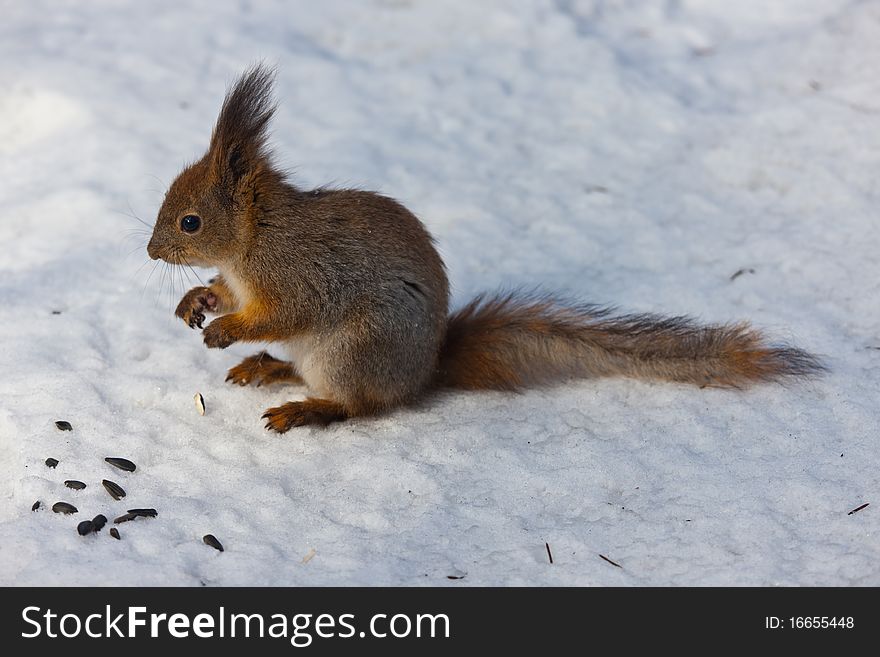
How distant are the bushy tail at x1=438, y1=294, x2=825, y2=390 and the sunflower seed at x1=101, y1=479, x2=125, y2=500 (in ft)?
3.75

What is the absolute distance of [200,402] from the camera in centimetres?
349

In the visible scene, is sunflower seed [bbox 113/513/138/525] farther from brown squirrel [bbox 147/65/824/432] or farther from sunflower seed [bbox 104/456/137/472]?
brown squirrel [bbox 147/65/824/432]

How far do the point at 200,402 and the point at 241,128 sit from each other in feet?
3.10

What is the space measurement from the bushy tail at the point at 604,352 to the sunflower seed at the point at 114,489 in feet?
3.75

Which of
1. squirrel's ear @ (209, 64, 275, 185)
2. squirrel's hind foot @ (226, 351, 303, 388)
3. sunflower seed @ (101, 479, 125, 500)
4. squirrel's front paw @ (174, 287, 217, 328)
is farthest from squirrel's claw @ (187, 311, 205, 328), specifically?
sunflower seed @ (101, 479, 125, 500)

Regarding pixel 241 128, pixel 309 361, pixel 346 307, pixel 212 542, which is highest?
pixel 241 128

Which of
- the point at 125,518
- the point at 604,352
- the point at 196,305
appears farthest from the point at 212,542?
the point at 604,352

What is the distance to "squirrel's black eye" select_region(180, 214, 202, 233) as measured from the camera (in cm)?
329

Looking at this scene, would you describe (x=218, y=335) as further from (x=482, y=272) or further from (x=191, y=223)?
(x=482, y=272)

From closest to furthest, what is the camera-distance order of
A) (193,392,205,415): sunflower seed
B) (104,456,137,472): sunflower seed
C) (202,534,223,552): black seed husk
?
(202,534,223,552): black seed husk
(104,456,137,472): sunflower seed
(193,392,205,415): sunflower seed

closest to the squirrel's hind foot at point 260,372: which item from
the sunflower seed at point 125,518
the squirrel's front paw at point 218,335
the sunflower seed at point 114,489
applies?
the squirrel's front paw at point 218,335
